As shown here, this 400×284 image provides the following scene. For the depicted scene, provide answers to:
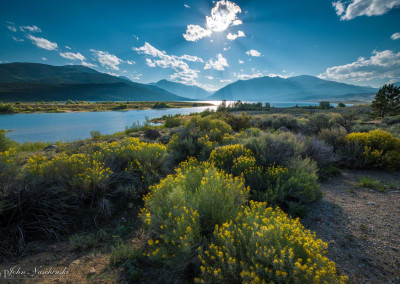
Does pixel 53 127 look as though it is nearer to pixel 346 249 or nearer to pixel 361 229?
pixel 346 249

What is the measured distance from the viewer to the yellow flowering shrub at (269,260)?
4.79ft

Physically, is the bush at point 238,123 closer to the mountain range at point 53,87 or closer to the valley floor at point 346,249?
the valley floor at point 346,249

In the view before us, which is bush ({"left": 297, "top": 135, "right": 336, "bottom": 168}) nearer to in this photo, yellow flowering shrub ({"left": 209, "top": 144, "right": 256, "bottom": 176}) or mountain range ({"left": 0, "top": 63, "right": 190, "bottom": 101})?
yellow flowering shrub ({"left": 209, "top": 144, "right": 256, "bottom": 176})

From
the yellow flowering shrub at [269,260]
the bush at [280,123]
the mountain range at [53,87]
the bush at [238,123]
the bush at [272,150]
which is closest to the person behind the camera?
the yellow flowering shrub at [269,260]

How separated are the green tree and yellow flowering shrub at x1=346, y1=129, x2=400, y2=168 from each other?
1750 cm

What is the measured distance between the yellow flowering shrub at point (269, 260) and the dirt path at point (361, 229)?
0.68 m

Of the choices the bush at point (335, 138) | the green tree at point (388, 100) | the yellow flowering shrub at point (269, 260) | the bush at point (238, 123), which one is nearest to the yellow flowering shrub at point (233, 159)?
the yellow flowering shrub at point (269, 260)

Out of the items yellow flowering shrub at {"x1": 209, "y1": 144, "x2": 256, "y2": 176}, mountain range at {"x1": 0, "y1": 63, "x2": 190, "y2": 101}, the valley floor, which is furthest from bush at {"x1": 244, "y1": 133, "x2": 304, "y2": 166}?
mountain range at {"x1": 0, "y1": 63, "x2": 190, "y2": 101}

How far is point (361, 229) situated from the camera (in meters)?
2.66

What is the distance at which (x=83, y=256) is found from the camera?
233 cm

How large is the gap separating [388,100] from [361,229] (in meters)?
23.2

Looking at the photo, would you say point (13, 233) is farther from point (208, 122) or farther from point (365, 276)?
point (208, 122)

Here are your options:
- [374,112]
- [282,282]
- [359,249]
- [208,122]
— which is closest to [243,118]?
[208,122]

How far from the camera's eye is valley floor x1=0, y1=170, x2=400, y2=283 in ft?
6.51
